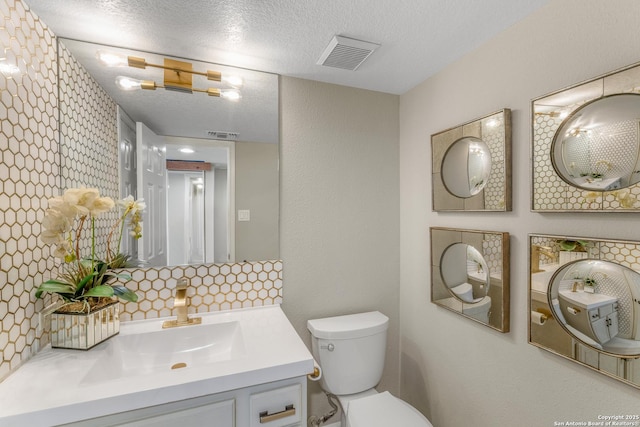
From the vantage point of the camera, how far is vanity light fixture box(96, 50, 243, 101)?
4.26ft

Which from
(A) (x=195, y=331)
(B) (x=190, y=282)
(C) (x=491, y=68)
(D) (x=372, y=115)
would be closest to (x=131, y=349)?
(A) (x=195, y=331)

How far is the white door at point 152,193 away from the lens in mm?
1361

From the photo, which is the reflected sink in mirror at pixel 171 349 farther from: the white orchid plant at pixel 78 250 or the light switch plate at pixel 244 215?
the light switch plate at pixel 244 215

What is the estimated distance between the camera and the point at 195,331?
4.23 ft

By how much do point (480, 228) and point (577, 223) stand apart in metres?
0.40

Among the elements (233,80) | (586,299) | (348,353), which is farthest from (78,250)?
(586,299)

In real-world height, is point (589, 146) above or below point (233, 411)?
above

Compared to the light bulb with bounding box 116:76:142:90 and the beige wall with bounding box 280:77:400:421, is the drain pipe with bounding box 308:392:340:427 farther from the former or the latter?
the light bulb with bounding box 116:76:142:90

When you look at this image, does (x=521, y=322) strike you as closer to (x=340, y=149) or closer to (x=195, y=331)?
(x=340, y=149)

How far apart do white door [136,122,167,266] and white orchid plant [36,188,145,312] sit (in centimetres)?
9

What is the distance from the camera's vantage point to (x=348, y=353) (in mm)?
1517

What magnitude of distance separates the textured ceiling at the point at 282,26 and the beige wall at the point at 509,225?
15 centimetres

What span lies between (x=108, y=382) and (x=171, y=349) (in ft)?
1.34

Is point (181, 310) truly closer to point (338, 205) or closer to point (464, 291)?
point (338, 205)
